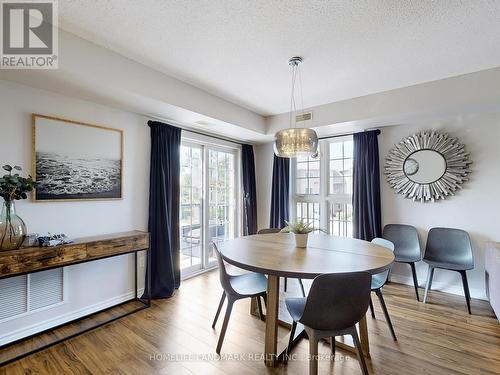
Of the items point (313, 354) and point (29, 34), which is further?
point (29, 34)

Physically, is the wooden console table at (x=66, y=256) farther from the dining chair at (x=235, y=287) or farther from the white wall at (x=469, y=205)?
the white wall at (x=469, y=205)

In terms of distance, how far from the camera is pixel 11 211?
201cm

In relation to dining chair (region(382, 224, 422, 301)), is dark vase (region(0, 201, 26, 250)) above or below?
above

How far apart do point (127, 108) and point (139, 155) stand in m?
0.57

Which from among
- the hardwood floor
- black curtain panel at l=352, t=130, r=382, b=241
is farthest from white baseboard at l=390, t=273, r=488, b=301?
black curtain panel at l=352, t=130, r=382, b=241

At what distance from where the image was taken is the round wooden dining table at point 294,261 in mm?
1688

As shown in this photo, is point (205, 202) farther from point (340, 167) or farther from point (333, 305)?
point (333, 305)

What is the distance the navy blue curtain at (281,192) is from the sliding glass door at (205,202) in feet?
2.56

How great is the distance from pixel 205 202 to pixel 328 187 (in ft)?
6.95

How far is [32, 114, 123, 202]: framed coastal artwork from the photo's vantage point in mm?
2346

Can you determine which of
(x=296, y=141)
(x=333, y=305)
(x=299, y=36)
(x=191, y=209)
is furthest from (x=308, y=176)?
(x=333, y=305)

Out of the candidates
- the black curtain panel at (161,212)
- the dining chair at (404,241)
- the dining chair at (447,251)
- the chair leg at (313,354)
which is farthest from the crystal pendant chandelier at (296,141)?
the dining chair at (447,251)

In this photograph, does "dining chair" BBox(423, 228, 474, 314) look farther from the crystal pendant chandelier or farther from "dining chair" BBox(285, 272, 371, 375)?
the crystal pendant chandelier

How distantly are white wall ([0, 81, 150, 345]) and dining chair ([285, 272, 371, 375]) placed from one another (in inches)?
91.0
